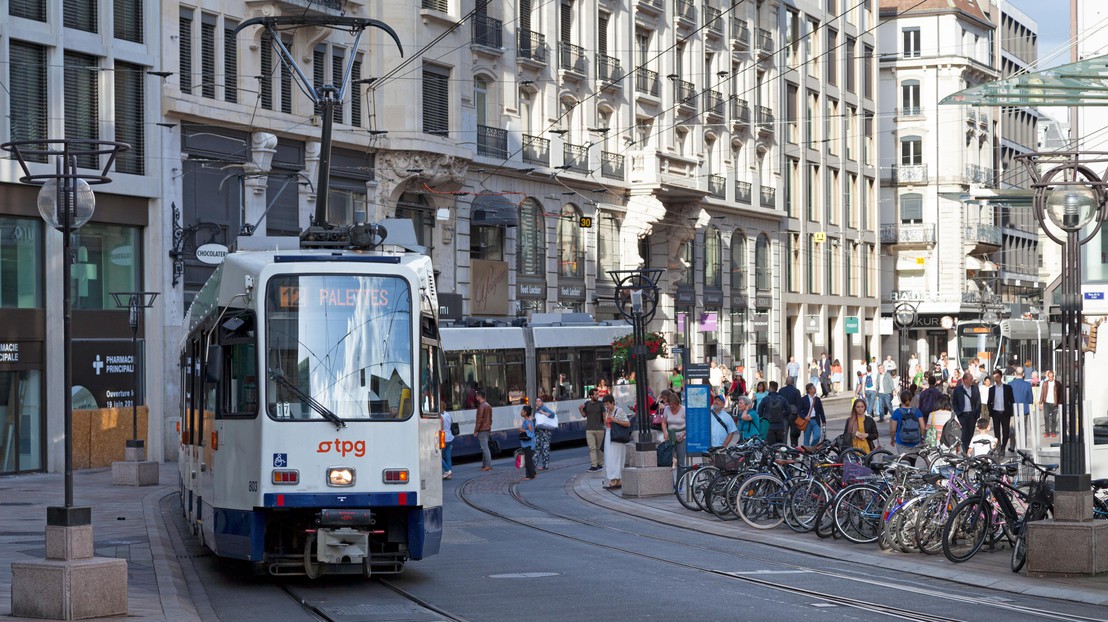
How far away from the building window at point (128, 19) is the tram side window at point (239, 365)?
845 inches

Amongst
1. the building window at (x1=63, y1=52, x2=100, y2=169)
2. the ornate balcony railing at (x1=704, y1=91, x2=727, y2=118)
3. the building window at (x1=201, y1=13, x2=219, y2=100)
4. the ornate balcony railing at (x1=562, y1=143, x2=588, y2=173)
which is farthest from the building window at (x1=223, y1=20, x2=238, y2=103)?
the ornate balcony railing at (x1=704, y1=91, x2=727, y2=118)

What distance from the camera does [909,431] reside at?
2683 centimetres

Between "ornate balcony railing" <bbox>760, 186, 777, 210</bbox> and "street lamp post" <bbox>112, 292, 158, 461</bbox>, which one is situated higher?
"ornate balcony railing" <bbox>760, 186, 777, 210</bbox>

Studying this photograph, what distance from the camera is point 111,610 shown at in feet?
40.1

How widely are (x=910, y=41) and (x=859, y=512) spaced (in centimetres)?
6689

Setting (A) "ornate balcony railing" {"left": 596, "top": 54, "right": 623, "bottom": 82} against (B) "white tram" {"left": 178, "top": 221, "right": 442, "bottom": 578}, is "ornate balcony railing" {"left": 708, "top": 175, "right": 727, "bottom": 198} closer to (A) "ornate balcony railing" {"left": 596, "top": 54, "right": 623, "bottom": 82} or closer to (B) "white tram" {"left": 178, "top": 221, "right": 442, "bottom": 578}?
(A) "ornate balcony railing" {"left": 596, "top": 54, "right": 623, "bottom": 82}

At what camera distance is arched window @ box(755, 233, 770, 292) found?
213 feet

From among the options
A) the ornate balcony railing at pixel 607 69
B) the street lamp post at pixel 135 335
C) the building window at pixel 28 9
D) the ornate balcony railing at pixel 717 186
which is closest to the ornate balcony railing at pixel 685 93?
the ornate balcony railing at pixel 717 186

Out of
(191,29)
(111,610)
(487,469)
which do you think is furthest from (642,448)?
(191,29)

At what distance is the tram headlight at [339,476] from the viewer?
1398 centimetres

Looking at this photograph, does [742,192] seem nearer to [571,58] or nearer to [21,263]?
[571,58]

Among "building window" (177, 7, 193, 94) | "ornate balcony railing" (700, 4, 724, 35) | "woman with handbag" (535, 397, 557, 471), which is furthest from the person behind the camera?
"ornate balcony railing" (700, 4, 724, 35)

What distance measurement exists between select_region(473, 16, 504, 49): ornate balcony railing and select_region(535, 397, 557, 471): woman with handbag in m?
16.1

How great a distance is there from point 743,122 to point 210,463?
1906 inches
